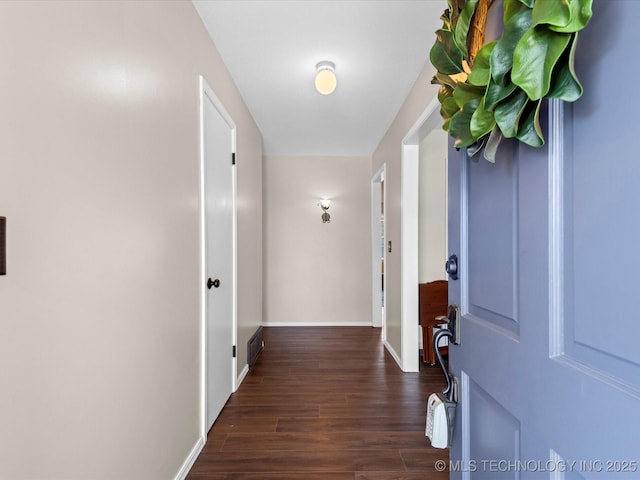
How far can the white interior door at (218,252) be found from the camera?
208 centimetres

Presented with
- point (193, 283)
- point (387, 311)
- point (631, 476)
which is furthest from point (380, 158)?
point (631, 476)

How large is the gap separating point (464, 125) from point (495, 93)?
0.55 feet

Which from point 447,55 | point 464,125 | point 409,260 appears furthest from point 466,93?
point 409,260

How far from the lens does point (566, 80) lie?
508 millimetres

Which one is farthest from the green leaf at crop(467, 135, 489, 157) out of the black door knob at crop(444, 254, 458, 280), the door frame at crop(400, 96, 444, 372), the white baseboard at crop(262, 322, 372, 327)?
the white baseboard at crop(262, 322, 372, 327)

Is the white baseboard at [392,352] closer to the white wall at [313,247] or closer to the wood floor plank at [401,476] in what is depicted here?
the white wall at [313,247]

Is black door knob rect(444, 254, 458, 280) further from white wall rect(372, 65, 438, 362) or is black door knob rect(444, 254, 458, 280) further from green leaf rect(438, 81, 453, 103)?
white wall rect(372, 65, 438, 362)

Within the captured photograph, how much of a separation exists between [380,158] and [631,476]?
13.6ft

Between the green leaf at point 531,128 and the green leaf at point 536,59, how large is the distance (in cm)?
7

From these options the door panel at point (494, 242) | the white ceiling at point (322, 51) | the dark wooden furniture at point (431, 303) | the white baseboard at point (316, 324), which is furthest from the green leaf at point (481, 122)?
the white baseboard at point (316, 324)

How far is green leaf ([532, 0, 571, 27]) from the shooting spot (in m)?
0.46

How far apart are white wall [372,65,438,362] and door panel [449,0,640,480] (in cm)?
215

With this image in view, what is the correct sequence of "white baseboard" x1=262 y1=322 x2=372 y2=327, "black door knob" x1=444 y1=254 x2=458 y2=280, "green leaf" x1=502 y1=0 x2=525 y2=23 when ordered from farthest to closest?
"white baseboard" x1=262 y1=322 x2=372 y2=327 < "black door knob" x1=444 y1=254 x2=458 y2=280 < "green leaf" x1=502 y1=0 x2=525 y2=23

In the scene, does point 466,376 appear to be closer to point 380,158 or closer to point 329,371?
point 329,371
